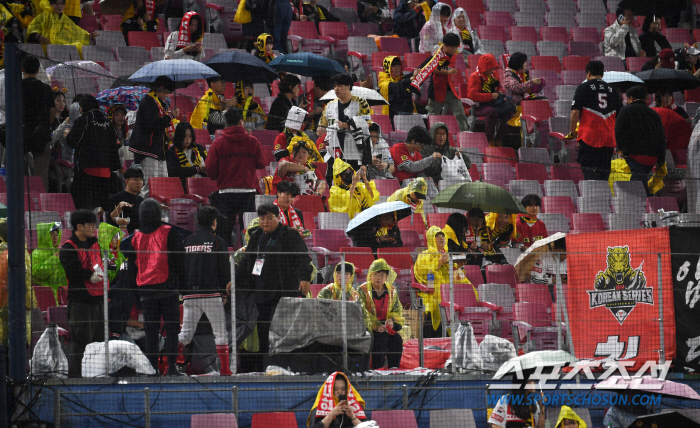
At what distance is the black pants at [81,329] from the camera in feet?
27.0

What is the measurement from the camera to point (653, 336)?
882 cm

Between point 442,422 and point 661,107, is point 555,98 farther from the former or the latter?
point 442,422

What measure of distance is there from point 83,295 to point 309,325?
1800 mm

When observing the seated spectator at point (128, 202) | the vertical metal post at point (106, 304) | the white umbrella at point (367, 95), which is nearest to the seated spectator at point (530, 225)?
the white umbrella at point (367, 95)

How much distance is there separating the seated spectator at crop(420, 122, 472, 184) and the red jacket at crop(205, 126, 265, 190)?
7.81 ft

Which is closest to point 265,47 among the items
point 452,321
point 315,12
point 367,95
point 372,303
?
point 367,95

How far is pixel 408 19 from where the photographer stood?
16281mm

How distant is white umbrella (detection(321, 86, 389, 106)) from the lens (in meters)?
12.7

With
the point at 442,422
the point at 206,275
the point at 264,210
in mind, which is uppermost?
the point at 264,210

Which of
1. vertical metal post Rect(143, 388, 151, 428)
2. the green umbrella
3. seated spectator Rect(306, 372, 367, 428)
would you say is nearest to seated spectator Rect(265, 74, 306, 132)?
the green umbrella

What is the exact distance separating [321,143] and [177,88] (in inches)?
96.7

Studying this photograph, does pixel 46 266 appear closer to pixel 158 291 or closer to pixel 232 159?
pixel 158 291

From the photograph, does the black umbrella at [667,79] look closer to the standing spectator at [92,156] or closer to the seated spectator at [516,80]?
the seated spectator at [516,80]

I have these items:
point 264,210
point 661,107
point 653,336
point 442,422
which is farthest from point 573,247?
point 661,107
